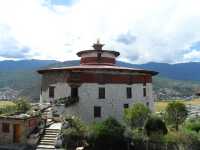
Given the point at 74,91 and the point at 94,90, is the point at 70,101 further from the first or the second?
the point at 94,90

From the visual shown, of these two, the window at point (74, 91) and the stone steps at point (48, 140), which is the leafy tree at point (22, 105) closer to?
the stone steps at point (48, 140)

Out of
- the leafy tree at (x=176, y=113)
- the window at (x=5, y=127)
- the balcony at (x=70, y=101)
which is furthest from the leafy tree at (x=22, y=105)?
the leafy tree at (x=176, y=113)

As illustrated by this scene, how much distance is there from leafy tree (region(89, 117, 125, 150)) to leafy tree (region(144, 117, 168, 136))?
6.97 ft

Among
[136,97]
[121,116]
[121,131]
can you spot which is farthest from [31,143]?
[136,97]

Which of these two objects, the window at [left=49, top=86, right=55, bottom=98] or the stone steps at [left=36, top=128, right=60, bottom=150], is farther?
the window at [left=49, top=86, right=55, bottom=98]

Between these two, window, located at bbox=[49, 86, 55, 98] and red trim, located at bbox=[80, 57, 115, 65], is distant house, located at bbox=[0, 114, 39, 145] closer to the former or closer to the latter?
window, located at bbox=[49, 86, 55, 98]

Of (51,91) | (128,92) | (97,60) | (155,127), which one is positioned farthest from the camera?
(97,60)

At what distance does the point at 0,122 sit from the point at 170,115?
1511 cm

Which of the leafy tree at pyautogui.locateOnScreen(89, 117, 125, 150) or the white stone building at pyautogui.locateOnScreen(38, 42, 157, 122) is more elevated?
the white stone building at pyautogui.locateOnScreen(38, 42, 157, 122)

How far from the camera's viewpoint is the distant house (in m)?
28.3

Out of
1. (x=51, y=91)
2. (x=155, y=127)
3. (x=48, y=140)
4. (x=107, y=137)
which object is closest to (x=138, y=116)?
(x=155, y=127)

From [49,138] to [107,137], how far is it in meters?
5.22

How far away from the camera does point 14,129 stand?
2856 centimetres

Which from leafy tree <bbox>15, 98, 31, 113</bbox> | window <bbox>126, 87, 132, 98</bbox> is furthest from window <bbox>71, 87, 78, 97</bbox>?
window <bbox>126, 87, 132, 98</bbox>
